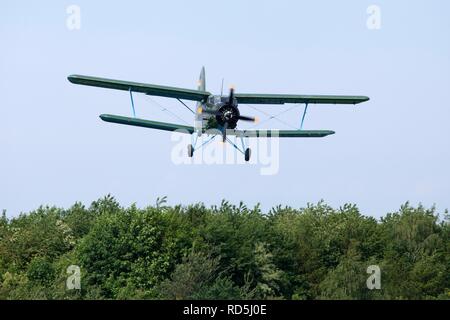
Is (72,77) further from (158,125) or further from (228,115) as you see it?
(228,115)

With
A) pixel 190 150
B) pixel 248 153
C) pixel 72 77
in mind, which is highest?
pixel 72 77

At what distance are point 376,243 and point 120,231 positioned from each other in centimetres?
1924

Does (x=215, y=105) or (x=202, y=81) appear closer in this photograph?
(x=215, y=105)

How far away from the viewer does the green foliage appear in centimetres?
6372

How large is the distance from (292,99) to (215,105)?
581cm

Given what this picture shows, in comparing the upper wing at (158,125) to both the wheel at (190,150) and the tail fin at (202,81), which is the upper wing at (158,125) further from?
the tail fin at (202,81)

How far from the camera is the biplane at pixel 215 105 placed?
4534cm

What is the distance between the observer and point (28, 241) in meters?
80.4

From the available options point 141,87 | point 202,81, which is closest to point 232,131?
point 141,87

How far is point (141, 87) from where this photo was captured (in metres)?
48.2

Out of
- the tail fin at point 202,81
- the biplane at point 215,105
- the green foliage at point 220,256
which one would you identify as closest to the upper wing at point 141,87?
the biplane at point 215,105

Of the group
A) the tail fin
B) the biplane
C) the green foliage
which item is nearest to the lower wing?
the biplane

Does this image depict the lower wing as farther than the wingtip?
Yes

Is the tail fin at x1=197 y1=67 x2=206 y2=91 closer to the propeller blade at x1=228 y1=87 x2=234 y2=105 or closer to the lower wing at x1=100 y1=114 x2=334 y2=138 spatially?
the lower wing at x1=100 y1=114 x2=334 y2=138
